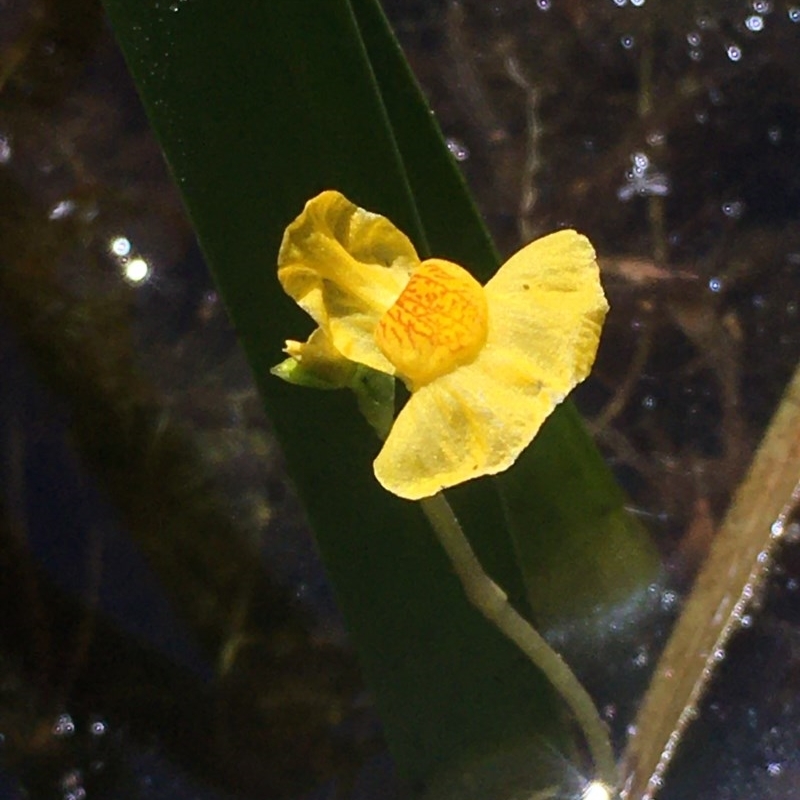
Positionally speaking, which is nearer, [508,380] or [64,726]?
[508,380]

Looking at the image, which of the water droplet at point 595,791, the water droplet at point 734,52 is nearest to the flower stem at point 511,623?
the water droplet at point 595,791

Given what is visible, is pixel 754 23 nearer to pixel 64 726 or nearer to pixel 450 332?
pixel 450 332

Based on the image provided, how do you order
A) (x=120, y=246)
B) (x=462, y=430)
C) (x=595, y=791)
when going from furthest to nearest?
(x=120, y=246), (x=595, y=791), (x=462, y=430)

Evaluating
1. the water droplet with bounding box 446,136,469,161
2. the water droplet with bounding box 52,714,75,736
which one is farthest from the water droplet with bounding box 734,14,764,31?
the water droplet with bounding box 52,714,75,736

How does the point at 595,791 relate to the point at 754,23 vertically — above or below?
below

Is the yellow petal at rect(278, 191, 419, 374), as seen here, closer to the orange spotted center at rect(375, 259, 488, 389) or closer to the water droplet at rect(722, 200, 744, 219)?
the orange spotted center at rect(375, 259, 488, 389)

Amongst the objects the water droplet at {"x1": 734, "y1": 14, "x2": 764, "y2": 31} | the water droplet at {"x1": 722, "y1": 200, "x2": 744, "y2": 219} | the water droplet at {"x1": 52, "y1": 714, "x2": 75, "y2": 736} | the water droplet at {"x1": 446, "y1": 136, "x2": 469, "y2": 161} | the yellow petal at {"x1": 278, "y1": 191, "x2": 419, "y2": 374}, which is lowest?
the water droplet at {"x1": 52, "y1": 714, "x2": 75, "y2": 736}

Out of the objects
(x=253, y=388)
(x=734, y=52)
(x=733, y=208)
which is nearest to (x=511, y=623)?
(x=253, y=388)

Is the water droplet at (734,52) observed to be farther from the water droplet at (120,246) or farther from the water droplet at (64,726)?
the water droplet at (64,726)
